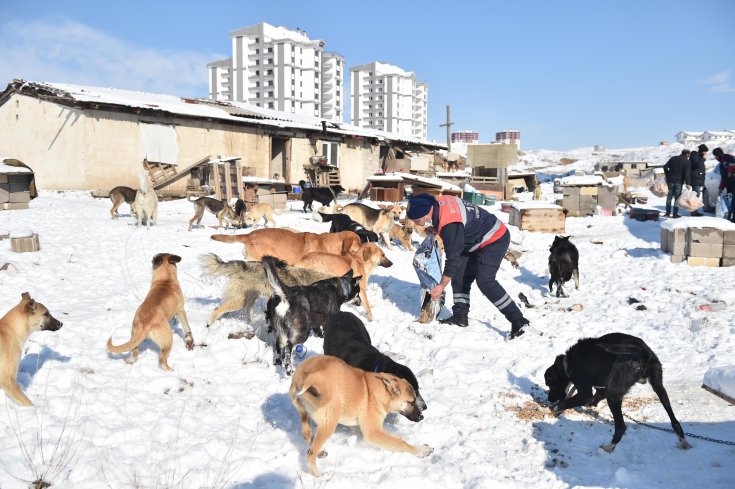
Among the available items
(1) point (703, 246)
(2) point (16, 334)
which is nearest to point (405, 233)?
(1) point (703, 246)

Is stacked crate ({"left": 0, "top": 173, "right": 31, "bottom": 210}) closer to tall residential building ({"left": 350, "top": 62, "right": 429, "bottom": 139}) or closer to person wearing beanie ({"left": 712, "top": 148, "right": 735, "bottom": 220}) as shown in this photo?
person wearing beanie ({"left": 712, "top": 148, "right": 735, "bottom": 220})

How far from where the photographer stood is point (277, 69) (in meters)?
92.3

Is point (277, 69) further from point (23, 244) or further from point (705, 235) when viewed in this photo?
point (705, 235)

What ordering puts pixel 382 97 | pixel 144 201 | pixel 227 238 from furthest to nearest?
1. pixel 382 97
2. pixel 144 201
3. pixel 227 238

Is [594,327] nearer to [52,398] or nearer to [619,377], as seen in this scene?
[619,377]

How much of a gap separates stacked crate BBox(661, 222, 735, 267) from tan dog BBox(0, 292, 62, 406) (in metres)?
10.9

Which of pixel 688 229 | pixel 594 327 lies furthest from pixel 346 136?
pixel 594 327

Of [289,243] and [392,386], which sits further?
[289,243]

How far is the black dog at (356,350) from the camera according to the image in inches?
167

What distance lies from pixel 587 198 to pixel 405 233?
329 inches

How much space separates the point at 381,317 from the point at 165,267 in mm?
3287

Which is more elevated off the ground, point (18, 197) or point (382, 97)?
point (382, 97)

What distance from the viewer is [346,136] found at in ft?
99.5

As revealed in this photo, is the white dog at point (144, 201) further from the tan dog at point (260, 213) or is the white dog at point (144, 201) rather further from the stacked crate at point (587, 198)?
the stacked crate at point (587, 198)
